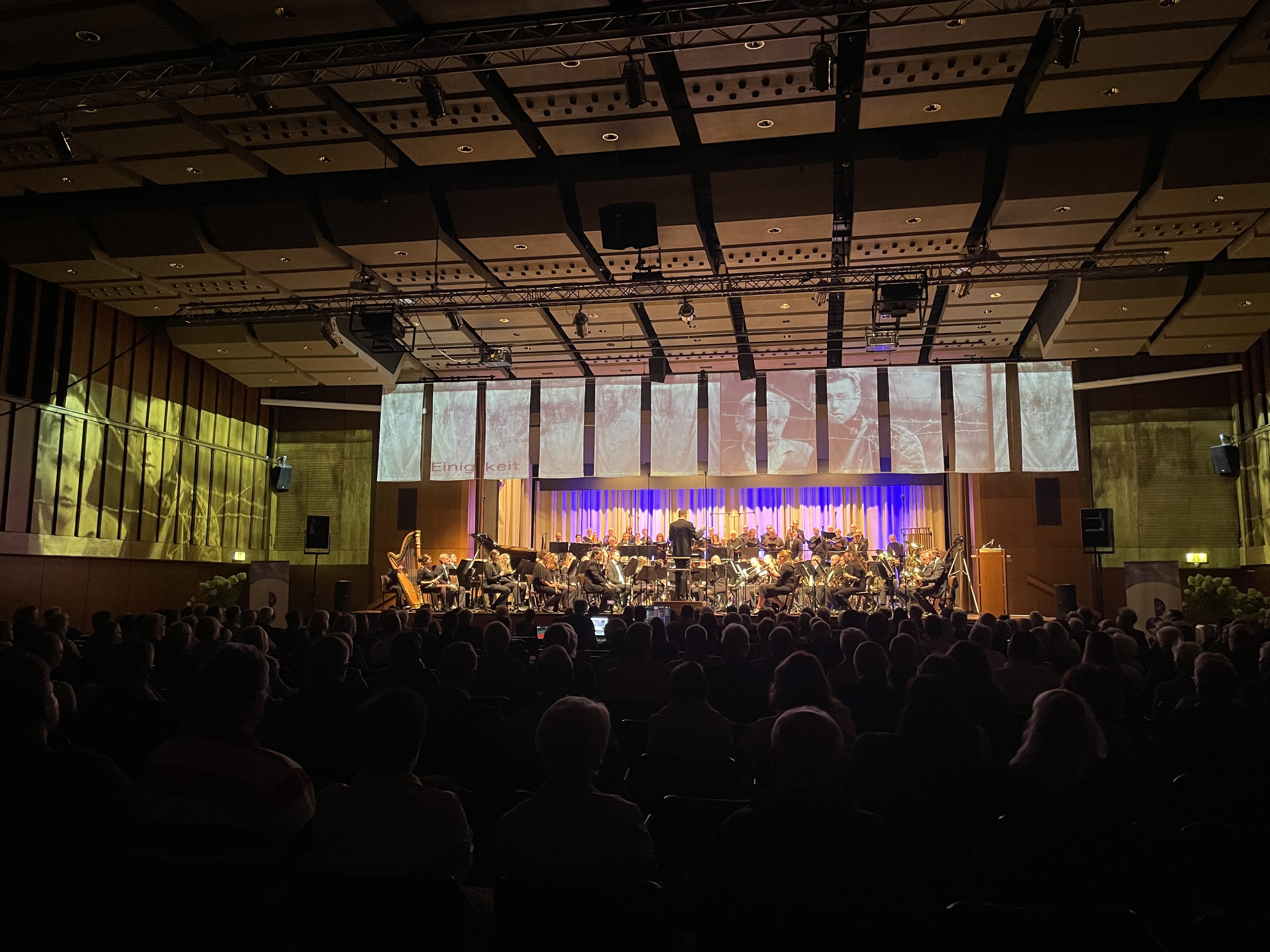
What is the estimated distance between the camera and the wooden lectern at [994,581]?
54.5 ft

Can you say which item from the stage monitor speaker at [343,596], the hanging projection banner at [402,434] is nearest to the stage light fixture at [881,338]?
the stage monitor speaker at [343,596]

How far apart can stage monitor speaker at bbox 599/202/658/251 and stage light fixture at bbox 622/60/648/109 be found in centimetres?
234

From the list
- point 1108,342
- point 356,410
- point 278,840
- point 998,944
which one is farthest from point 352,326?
point 998,944

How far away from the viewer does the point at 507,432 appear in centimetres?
1769

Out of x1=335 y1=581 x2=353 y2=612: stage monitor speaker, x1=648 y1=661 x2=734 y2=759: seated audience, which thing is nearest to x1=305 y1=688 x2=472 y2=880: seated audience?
x1=648 y1=661 x2=734 y2=759: seated audience

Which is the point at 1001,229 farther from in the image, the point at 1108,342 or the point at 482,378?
the point at 482,378

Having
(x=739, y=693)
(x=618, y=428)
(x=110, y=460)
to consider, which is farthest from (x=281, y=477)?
(x=739, y=693)

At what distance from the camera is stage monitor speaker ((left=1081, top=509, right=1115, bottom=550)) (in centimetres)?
1364

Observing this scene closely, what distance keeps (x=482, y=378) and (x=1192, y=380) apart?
42.7ft

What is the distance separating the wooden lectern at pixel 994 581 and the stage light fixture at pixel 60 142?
14778 mm

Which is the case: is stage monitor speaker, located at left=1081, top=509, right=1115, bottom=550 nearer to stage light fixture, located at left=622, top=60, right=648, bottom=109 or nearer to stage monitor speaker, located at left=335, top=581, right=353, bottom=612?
stage light fixture, located at left=622, top=60, right=648, bottom=109

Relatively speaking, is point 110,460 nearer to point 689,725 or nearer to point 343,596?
point 343,596

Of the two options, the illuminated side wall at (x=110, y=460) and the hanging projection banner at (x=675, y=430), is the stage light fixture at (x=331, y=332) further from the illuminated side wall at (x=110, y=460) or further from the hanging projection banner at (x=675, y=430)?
the hanging projection banner at (x=675, y=430)

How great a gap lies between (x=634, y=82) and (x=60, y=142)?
214 inches
